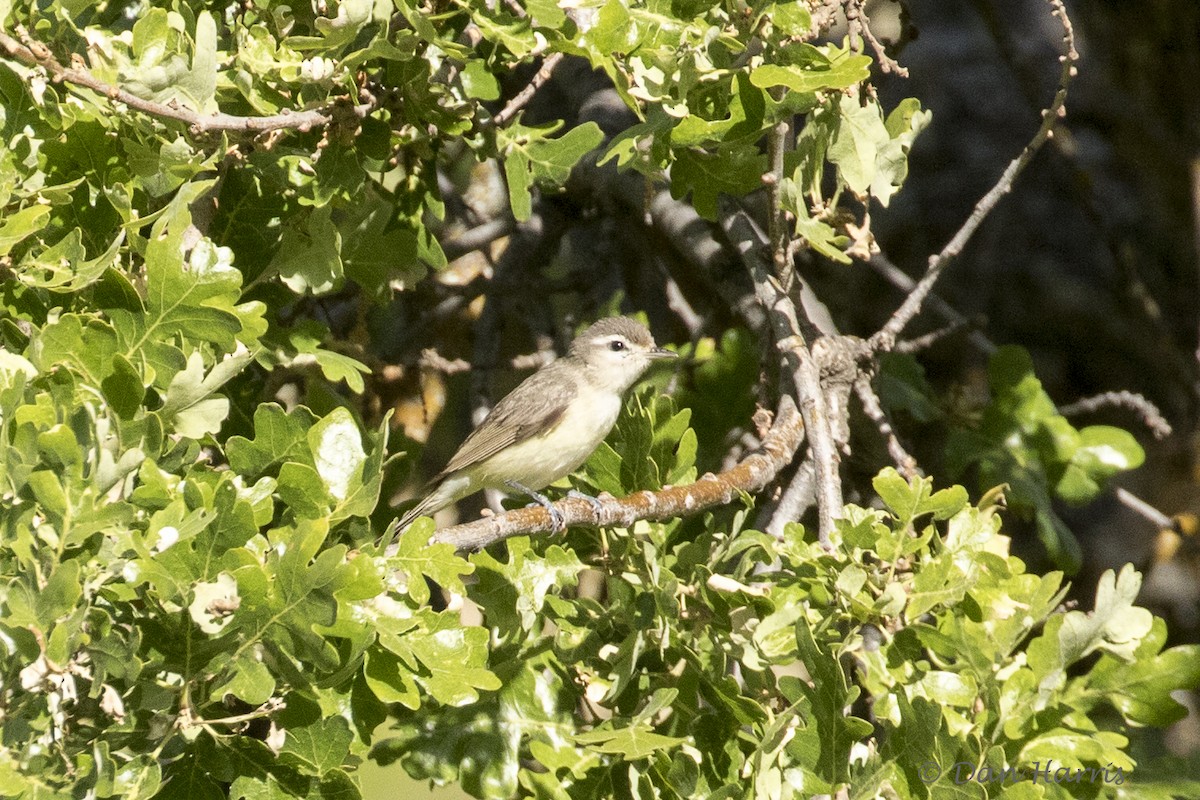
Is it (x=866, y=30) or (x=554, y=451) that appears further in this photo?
(x=554, y=451)

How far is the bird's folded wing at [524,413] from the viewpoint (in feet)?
14.8

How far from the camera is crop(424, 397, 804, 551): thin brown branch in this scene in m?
2.61

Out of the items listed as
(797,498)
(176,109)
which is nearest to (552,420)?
(797,498)

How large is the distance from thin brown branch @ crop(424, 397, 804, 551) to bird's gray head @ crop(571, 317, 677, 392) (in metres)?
1.02

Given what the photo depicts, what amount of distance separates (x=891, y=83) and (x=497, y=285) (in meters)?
2.79

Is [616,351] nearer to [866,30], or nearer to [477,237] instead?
[477,237]

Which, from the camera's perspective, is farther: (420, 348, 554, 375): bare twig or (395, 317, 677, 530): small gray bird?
(395, 317, 677, 530): small gray bird

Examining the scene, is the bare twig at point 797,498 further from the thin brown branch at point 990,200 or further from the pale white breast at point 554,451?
the pale white breast at point 554,451

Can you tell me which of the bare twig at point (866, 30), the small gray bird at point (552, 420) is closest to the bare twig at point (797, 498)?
the bare twig at point (866, 30)

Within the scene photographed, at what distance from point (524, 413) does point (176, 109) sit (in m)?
2.55

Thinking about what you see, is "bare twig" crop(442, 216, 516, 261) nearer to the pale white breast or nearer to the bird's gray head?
the bird's gray head

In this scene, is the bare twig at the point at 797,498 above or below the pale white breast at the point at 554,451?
above

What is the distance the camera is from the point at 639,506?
278cm

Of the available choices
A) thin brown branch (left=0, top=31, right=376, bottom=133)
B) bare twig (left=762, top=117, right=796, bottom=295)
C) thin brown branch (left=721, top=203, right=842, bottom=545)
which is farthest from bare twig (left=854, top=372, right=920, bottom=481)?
thin brown branch (left=0, top=31, right=376, bottom=133)
